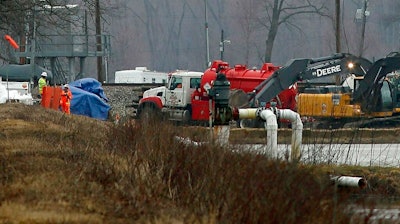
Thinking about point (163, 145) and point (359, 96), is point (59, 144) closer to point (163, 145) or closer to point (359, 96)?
point (163, 145)

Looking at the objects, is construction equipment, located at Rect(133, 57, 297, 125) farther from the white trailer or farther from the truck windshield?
the white trailer

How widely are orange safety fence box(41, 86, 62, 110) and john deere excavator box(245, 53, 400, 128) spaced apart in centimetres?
678

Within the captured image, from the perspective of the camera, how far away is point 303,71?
36812mm

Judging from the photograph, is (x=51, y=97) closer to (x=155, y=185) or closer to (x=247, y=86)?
(x=247, y=86)

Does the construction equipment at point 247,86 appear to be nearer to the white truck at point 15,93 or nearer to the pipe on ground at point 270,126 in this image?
the white truck at point 15,93

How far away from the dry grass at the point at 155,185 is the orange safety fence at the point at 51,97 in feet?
69.6

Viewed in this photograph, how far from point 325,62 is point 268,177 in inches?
1061

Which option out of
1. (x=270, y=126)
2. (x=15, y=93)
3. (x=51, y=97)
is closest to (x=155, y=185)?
(x=270, y=126)

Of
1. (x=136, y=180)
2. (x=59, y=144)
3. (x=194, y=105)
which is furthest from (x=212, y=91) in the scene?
(x=194, y=105)

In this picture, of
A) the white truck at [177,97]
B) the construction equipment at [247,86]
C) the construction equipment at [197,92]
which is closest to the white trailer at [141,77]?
the construction equipment at [247,86]

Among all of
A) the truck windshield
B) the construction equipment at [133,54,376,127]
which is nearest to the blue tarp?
the construction equipment at [133,54,376,127]

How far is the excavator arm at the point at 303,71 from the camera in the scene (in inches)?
1435

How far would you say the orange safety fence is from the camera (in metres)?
36.2

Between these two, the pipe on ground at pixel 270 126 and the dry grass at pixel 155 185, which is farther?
the pipe on ground at pixel 270 126
